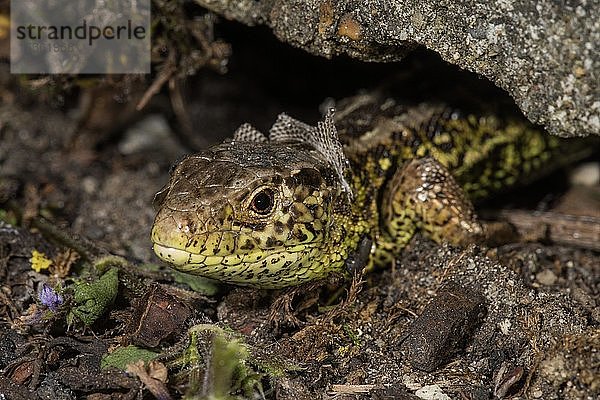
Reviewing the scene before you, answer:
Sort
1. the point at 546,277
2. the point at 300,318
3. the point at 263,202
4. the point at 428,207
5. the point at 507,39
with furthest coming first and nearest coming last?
the point at 428,207
the point at 546,277
the point at 300,318
the point at 263,202
the point at 507,39

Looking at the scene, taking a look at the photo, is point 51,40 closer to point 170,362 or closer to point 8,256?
point 8,256

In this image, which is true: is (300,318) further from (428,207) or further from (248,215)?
(428,207)

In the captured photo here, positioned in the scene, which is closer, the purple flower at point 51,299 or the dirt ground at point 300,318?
the dirt ground at point 300,318

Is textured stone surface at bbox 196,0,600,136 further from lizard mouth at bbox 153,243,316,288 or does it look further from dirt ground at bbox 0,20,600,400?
lizard mouth at bbox 153,243,316,288

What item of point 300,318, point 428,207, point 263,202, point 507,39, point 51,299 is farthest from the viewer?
point 428,207

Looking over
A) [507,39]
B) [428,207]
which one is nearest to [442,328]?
[428,207]

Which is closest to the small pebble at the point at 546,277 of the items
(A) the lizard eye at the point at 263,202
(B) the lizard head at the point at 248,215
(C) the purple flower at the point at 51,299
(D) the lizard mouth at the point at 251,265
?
(B) the lizard head at the point at 248,215

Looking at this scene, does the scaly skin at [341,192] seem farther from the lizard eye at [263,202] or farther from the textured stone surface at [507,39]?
the textured stone surface at [507,39]

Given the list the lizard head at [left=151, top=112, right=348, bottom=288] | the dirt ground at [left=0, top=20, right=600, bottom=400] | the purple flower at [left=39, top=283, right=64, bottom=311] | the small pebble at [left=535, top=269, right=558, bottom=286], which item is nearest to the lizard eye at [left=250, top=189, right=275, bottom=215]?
the lizard head at [left=151, top=112, right=348, bottom=288]
